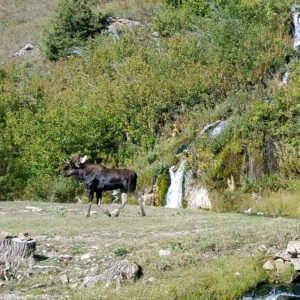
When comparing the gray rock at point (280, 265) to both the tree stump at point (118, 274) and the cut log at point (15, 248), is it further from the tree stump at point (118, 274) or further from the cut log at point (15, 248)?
the cut log at point (15, 248)

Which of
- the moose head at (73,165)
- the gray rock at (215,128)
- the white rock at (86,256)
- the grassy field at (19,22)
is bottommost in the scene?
the white rock at (86,256)

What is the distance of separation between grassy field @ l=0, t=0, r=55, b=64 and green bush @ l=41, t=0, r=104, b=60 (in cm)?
849

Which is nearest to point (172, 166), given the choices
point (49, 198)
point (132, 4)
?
point (49, 198)

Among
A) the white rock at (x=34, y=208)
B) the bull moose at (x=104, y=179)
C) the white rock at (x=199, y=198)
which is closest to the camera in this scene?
the bull moose at (x=104, y=179)

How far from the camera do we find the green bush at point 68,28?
53.8m

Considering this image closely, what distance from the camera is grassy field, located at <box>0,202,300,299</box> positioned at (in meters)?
11.1

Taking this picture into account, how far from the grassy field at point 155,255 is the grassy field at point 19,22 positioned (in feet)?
161

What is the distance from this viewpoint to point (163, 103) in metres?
37.1

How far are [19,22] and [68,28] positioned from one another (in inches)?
892

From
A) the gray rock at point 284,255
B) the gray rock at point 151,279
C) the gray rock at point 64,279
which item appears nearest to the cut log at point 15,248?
the gray rock at point 64,279

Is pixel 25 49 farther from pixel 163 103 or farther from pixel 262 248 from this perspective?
pixel 262 248

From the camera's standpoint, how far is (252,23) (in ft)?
141

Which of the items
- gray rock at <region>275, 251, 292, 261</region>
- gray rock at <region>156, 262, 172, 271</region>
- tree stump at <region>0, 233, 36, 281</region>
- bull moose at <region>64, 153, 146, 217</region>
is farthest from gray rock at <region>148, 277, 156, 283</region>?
bull moose at <region>64, 153, 146, 217</region>

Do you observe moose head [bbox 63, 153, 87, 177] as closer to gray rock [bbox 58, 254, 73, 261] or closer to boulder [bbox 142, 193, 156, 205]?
boulder [bbox 142, 193, 156, 205]
